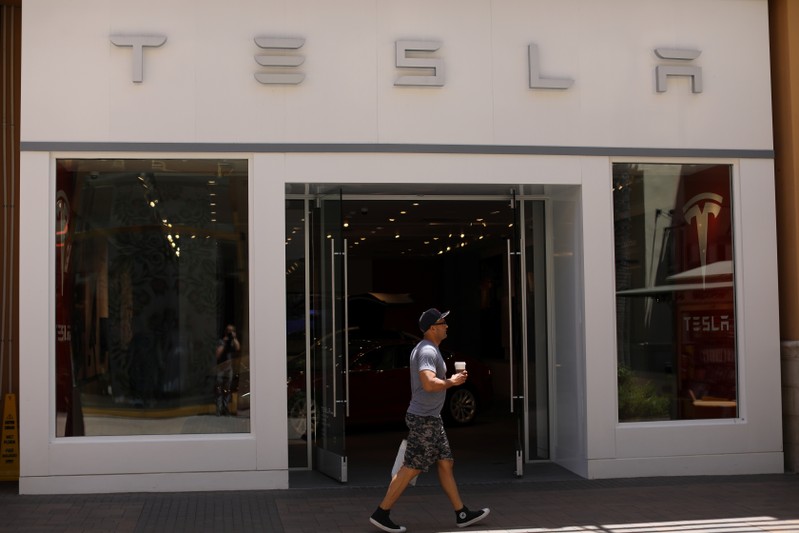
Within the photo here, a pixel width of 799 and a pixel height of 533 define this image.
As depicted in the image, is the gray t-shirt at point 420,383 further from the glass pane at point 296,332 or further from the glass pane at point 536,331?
the glass pane at point 536,331

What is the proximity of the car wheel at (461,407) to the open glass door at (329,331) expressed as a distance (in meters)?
4.47

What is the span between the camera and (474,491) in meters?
9.80

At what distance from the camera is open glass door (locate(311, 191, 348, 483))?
33.6 feet

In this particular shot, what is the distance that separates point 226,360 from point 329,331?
3.78 ft

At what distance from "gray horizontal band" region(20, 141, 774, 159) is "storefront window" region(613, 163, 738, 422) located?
0.22 meters

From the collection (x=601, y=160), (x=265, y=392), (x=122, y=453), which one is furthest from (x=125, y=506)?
(x=601, y=160)

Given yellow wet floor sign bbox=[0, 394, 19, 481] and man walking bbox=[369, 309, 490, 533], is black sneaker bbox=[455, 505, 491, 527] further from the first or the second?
yellow wet floor sign bbox=[0, 394, 19, 481]

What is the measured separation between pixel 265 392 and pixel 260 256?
134cm

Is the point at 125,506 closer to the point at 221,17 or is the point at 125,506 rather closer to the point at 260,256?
the point at 260,256

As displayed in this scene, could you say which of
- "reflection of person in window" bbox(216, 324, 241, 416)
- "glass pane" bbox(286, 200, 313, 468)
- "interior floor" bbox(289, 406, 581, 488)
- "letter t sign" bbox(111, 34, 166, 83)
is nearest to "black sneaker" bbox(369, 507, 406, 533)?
"interior floor" bbox(289, 406, 581, 488)

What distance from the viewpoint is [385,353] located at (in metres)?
14.3

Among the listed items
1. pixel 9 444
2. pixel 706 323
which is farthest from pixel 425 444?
pixel 9 444

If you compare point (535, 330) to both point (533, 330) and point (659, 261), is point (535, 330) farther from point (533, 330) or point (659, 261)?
point (659, 261)

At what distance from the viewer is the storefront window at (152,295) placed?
9727 millimetres
